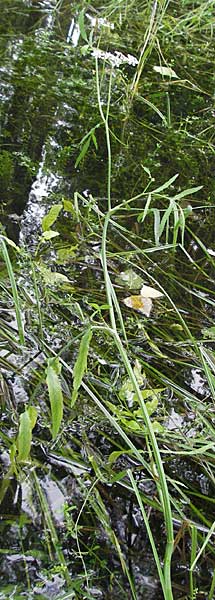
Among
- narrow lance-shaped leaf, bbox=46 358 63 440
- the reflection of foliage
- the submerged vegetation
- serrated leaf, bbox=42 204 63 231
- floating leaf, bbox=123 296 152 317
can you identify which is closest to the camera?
narrow lance-shaped leaf, bbox=46 358 63 440

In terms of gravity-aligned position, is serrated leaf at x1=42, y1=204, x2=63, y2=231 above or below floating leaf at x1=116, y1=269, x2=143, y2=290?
above

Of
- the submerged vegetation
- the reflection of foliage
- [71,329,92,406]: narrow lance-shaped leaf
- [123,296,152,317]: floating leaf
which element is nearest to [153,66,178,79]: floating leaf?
the submerged vegetation

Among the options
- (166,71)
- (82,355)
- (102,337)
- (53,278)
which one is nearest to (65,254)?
(53,278)

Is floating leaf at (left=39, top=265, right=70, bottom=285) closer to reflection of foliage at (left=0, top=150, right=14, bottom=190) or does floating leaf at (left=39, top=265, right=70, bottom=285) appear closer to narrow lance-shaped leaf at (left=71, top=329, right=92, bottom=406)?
reflection of foliage at (left=0, top=150, right=14, bottom=190)

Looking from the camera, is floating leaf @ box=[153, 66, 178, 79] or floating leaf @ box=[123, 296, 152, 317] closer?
floating leaf @ box=[123, 296, 152, 317]

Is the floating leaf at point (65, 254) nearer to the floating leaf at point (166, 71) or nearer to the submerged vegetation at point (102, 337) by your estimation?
the submerged vegetation at point (102, 337)

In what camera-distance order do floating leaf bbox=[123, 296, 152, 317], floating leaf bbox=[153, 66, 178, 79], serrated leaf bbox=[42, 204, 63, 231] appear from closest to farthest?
serrated leaf bbox=[42, 204, 63, 231]
floating leaf bbox=[123, 296, 152, 317]
floating leaf bbox=[153, 66, 178, 79]

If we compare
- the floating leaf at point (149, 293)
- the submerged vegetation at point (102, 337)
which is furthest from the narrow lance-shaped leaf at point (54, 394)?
the floating leaf at point (149, 293)

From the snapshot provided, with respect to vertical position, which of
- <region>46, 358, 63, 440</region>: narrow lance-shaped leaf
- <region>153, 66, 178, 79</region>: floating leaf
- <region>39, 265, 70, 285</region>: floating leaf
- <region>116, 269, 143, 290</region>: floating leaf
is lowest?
<region>116, 269, 143, 290</region>: floating leaf
